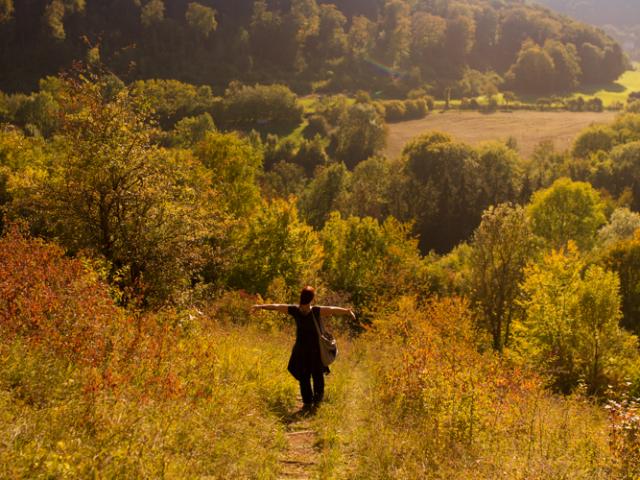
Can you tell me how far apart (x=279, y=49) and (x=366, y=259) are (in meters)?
143

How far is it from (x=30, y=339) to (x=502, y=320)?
Answer: 3279 centimetres

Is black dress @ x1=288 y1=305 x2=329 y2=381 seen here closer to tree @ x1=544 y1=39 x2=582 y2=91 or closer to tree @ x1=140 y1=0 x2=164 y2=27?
tree @ x1=140 y1=0 x2=164 y2=27

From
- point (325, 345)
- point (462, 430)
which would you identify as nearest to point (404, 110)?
point (325, 345)

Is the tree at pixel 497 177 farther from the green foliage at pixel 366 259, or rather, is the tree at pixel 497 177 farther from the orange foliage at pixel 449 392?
the orange foliage at pixel 449 392

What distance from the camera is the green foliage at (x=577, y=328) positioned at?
1024 inches

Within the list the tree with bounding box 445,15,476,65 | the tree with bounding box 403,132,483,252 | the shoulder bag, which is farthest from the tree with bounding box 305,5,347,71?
the shoulder bag

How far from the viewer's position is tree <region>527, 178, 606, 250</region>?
182 feet

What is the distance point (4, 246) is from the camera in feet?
31.3

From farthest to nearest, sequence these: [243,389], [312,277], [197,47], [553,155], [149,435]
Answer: [197,47], [553,155], [312,277], [243,389], [149,435]

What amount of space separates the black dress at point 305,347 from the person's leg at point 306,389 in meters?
0.05

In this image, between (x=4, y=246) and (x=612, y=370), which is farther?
(x=612, y=370)

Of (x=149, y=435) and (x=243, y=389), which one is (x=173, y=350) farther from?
(x=149, y=435)

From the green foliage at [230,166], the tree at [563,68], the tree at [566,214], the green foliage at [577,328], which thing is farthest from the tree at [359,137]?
the tree at [563,68]

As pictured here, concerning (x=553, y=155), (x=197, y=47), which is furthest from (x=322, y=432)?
(x=197, y=47)
